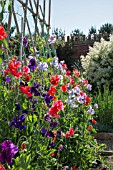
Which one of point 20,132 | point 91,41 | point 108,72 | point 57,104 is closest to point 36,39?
point 20,132

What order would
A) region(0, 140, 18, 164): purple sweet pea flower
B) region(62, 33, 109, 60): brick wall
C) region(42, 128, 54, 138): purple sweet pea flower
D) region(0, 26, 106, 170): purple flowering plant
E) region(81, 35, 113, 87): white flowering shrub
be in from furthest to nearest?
region(62, 33, 109, 60): brick wall → region(81, 35, 113, 87): white flowering shrub → region(42, 128, 54, 138): purple sweet pea flower → region(0, 26, 106, 170): purple flowering plant → region(0, 140, 18, 164): purple sweet pea flower

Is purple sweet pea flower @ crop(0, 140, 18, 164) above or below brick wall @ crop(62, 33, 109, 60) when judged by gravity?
below

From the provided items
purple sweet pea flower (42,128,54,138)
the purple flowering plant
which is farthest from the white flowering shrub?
purple sweet pea flower (42,128,54,138)

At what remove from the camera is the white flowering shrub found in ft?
27.2

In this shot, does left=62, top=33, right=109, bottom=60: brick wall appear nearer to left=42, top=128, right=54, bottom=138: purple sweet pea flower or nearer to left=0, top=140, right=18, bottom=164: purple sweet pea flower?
left=42, top=128, right=54, bottom=138: purple sweet pea flower

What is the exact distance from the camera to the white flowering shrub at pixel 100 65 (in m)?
8.30

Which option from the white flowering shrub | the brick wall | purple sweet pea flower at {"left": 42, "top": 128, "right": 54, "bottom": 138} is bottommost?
purple sweet pea flower at {"left": 42, "top": 128, "right": 54, "bottom": 138}

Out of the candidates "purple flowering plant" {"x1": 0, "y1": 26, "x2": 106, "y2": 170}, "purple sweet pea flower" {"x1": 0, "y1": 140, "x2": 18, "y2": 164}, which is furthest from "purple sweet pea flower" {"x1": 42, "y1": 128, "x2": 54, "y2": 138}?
"purple sweet pea flower" {"x1": 0, "y1": 140, "x2": 18, "y2": 164}

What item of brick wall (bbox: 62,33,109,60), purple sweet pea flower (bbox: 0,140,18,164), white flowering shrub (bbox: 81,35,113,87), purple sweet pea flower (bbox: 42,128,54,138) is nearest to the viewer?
purple sweet pea flower (bbox: 0,140,18,164)

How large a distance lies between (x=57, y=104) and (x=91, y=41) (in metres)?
13.3

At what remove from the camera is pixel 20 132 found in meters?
2.57

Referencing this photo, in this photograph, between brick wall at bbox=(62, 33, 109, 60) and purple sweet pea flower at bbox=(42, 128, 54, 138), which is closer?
purple sweet pea flower at bbox=(42, 128, 54, 138)

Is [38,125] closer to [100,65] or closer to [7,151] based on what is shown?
[7,151]

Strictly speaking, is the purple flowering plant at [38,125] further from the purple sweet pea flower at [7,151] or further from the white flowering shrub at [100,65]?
the white flowering shrub at [100,65]
